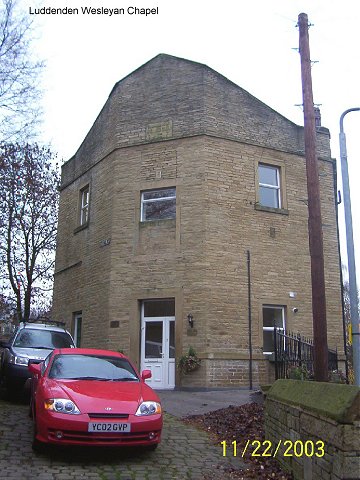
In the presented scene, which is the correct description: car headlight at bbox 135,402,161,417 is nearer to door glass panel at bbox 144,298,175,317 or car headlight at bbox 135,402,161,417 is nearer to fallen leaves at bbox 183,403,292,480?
fallen leaves at bbox 183,403,292,480

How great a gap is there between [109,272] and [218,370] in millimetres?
4770

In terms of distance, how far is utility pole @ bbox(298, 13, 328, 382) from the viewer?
362 inches

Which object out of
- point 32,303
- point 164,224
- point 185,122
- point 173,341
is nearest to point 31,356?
point 173,341

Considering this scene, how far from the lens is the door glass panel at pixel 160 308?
1502cm

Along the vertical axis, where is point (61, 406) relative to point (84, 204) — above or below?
below

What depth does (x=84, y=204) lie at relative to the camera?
63.4ft

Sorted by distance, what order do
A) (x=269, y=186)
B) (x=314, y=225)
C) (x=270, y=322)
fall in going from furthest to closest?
1. (x=269, y=186)
2. (x=270, y=322)
3. (x=314, y=225)

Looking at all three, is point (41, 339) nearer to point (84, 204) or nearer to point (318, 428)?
point (84, 204)

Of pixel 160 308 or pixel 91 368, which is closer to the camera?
pixel 91 368

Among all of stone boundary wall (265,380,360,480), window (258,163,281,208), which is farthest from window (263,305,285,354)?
stone boundary wall (265,380,360,480)

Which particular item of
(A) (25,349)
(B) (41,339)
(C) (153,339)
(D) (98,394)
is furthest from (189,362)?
(D) (98,394)

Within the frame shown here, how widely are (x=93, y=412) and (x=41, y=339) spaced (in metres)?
6.52

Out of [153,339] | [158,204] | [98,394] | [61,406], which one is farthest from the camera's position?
[158,204]

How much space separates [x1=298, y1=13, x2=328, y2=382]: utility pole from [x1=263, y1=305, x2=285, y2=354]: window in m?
5.55
